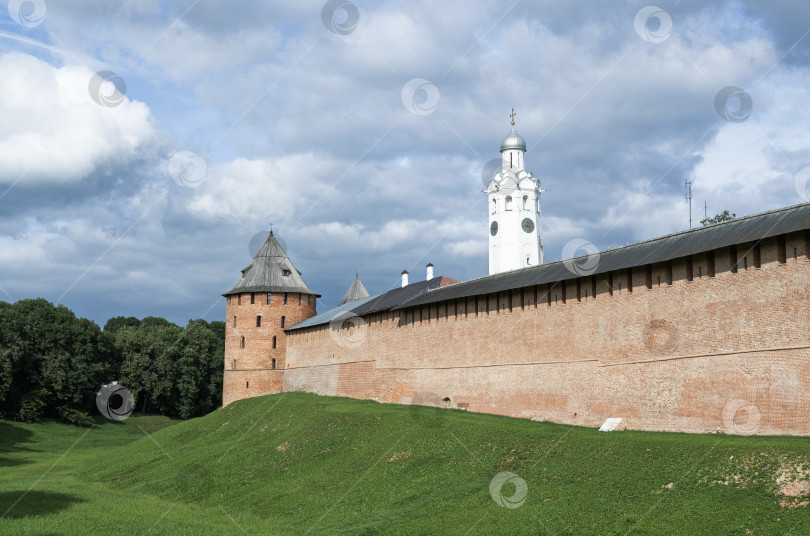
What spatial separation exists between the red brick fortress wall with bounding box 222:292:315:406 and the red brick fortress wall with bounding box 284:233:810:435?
15.0 m

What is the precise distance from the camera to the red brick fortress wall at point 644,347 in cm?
1680

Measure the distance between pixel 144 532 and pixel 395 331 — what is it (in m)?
16.4

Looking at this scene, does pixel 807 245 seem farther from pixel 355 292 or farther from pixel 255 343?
pixel 355 292

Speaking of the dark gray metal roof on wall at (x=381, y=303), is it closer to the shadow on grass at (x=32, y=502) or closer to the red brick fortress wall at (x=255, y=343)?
the red brick fortress wall at (x=255, y=343)

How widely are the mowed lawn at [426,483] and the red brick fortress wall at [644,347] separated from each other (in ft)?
3.62

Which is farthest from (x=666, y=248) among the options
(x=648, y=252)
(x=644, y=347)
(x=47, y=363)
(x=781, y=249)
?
(x=47, y=363)

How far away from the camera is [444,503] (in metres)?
16.9

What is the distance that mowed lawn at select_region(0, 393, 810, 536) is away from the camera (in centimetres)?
1380

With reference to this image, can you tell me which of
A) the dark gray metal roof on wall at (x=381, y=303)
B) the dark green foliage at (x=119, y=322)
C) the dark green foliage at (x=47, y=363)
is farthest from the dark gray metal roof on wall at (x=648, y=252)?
the dark green foliage at (x=119, y=322)

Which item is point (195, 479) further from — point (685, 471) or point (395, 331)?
point (685, 471)

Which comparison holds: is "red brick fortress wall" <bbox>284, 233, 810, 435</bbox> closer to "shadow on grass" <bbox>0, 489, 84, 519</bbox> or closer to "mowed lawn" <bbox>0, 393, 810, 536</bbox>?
"mowed lawn" <bbox>0, 393, 810, 536</bbox>

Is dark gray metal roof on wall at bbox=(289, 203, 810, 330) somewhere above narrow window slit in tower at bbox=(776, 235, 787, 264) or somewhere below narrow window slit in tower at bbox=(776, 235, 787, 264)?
above

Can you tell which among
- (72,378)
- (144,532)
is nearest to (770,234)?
(144,532)

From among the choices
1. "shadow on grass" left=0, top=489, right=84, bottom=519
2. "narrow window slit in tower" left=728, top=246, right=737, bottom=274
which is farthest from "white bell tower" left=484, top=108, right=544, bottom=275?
"shadow on grass" left=0, top=489, right=84, bottom=519
